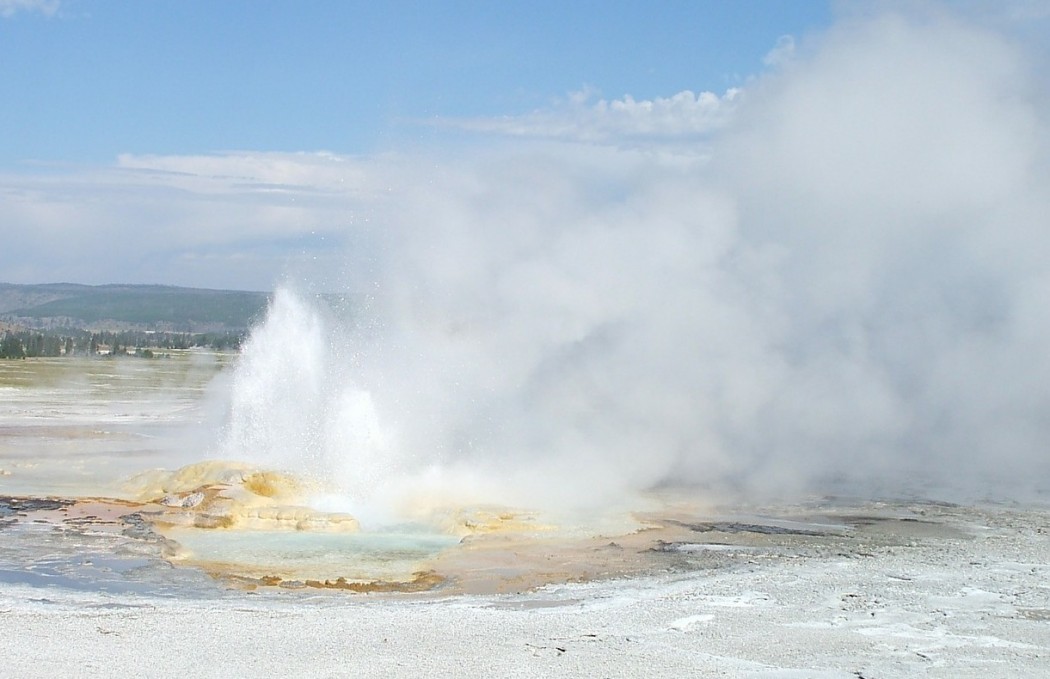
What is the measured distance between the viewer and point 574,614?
928 centimetres

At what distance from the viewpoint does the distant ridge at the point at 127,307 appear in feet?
460

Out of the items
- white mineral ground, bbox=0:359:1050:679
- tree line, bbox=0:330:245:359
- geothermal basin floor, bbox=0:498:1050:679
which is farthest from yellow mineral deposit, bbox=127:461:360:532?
tree line, bbox=0:330:245:359

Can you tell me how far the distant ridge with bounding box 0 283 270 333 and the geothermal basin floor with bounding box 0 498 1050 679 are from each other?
115 metres

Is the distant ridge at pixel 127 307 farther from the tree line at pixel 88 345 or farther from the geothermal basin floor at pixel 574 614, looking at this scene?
the geothermal basin floor at pixel 574 614

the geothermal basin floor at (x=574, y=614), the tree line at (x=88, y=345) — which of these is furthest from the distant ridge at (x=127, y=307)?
the geothermal basin floor at (x=574, y=614)

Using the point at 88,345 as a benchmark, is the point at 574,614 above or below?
below

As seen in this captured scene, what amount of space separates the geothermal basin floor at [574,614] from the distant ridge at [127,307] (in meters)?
115

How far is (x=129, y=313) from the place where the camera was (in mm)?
151125

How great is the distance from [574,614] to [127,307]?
6254 inches

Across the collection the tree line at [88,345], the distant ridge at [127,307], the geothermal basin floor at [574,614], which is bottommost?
the geothermal basin floor at [574,614]

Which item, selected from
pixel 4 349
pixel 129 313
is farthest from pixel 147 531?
pixel 129 313

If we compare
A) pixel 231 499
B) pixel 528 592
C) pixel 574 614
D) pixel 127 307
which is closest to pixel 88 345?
pixel 231 499

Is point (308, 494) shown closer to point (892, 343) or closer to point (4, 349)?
point (892, 343)

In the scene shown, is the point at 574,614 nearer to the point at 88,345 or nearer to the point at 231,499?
the point at 231,499
